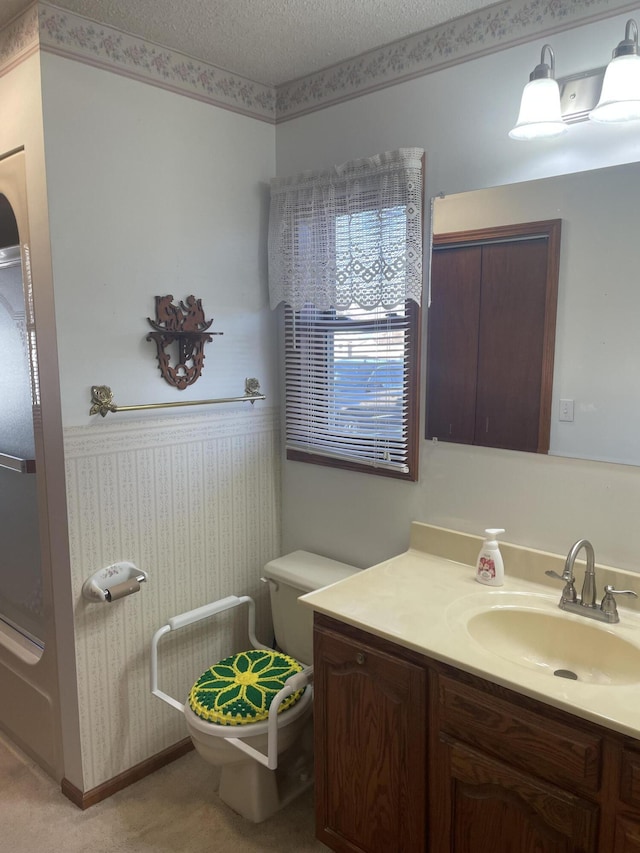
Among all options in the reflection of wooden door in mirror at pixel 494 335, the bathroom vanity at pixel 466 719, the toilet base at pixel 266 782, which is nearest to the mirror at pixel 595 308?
the reflection of wooden door in mirror at pixel 494 335

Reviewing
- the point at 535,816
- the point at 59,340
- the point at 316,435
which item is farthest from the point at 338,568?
the point at 59,340

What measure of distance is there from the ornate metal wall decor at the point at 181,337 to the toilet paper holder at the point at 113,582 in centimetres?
63

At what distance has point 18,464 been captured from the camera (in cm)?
211

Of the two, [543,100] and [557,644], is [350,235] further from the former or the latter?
[557,644]

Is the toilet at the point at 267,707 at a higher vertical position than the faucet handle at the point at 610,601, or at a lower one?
lower

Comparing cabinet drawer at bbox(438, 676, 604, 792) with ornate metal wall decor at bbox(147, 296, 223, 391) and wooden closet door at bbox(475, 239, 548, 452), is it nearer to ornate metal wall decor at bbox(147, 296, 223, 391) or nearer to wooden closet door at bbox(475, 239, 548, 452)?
wooden closet door at bbox(475, 239, 548, 452)

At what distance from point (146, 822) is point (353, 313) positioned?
5.84 ft

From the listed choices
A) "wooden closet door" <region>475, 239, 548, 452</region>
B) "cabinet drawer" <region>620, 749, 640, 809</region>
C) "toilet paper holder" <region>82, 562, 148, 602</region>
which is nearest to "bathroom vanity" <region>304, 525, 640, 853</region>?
"cabinet drawer" <region>620, 749, 640, 809</region>

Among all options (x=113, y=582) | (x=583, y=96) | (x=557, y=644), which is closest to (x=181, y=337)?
(x=113, y=582)

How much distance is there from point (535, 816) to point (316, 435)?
1.38 m

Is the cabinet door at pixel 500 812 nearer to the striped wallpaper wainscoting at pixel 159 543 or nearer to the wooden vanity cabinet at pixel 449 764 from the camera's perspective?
the wooden vanity cabinet at pixel 449 764

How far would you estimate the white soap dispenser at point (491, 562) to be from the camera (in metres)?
1.76

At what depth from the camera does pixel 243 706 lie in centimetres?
187

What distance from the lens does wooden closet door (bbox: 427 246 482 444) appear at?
1843mm
